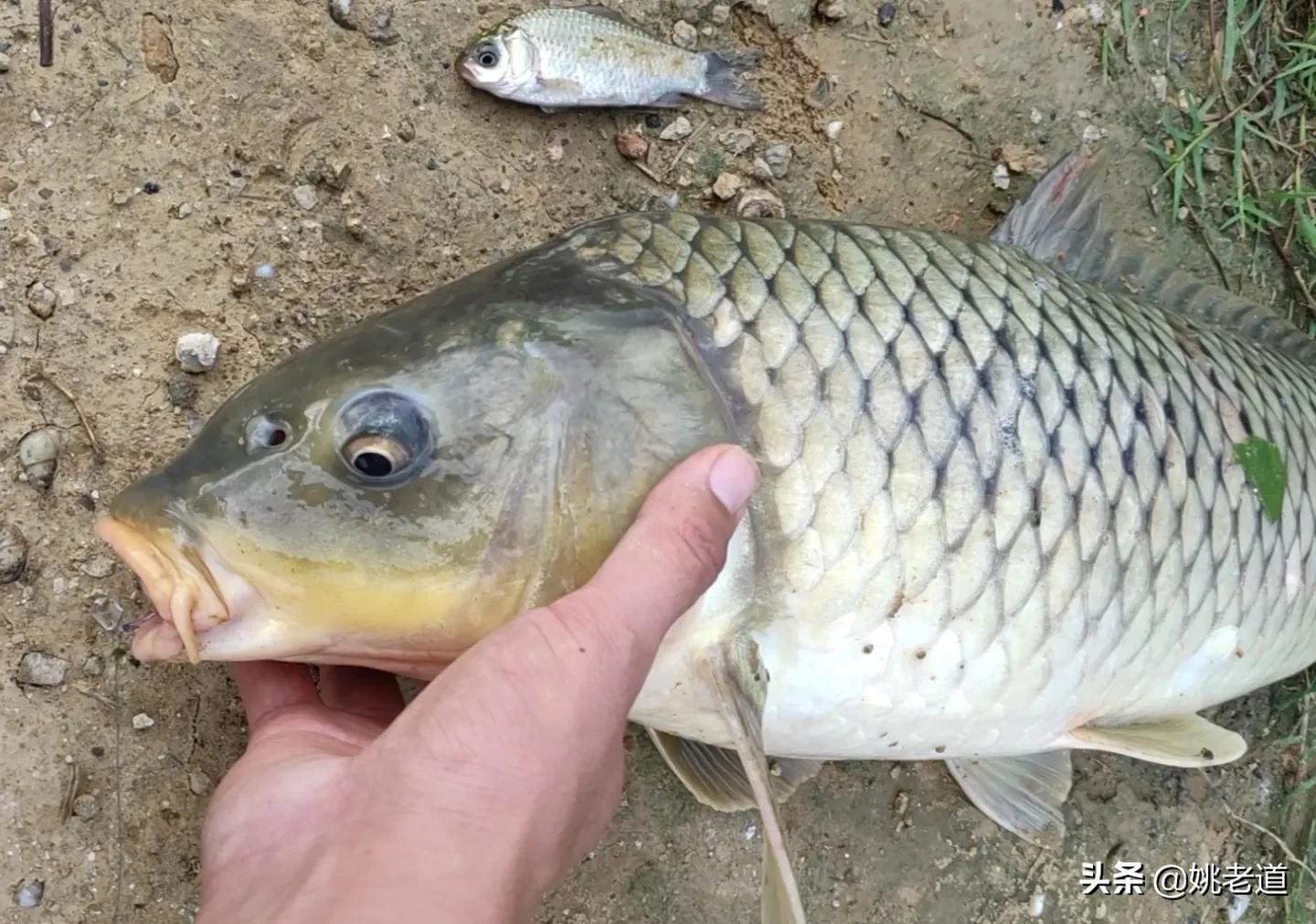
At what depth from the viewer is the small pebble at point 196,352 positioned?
6.21 ft

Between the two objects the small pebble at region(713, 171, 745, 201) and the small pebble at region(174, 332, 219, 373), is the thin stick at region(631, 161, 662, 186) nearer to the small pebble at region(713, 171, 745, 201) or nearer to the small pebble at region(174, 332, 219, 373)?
the small pebble at region(713, 171, 745, 201)

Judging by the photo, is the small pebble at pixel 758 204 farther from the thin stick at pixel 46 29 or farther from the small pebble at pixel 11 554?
the small pebble at pixel 11 554

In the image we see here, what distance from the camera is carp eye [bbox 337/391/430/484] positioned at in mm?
1277

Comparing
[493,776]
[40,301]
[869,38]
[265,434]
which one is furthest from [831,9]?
[493,776]

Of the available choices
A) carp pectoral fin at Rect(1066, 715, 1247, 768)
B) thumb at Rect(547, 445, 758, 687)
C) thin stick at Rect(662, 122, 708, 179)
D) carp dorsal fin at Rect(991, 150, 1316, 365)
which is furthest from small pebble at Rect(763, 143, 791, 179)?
carp pectoral fin at Rect(1066, 715, 1247, 768)

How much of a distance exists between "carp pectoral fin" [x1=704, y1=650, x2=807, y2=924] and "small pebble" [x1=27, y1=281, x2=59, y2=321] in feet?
4.54

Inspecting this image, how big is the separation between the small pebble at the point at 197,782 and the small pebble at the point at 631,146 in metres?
1.49

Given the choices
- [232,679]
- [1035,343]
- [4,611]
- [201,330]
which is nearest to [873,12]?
[1035,343]

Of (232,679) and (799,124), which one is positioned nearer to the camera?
(232,679)

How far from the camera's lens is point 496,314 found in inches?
55.4

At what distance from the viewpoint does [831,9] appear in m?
2.23

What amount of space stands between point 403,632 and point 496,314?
45 centimetres

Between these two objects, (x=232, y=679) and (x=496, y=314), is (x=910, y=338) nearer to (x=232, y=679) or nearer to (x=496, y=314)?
(x=496, y=314)

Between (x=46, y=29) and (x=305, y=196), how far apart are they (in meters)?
0.53
